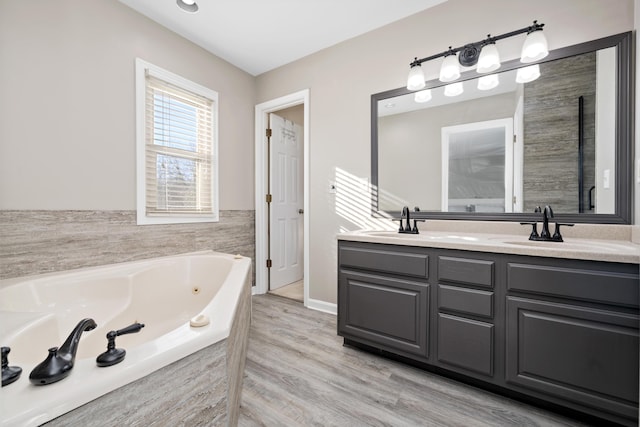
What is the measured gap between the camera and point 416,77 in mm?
2156

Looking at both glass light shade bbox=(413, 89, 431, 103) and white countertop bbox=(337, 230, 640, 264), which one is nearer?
white countertop bbox=(337, 230, 640, 264)

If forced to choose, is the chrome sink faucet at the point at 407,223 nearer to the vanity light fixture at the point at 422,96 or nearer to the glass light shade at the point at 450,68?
the vanity light fixture at the point at 422,96

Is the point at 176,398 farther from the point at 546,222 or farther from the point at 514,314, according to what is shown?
the point at 546,222

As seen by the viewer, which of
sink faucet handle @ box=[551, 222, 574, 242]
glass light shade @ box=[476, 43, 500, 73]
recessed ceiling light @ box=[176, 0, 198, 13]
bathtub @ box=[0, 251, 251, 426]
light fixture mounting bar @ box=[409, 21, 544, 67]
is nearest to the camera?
bathtub @ box=[0, 251, 251, 426]

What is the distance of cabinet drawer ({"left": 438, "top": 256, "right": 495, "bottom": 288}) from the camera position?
152 cm

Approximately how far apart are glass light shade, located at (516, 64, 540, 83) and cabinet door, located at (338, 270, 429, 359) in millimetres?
1542

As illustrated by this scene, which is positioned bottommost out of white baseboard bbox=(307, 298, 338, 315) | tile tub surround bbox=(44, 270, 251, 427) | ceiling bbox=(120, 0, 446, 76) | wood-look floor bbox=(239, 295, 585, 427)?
wood-look floor bbox=(239, 295, 585, 427)

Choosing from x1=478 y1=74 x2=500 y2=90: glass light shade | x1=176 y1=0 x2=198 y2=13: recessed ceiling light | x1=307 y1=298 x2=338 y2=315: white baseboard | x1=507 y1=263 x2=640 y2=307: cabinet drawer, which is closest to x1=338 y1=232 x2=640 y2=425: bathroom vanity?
x1=507 y1=263 x2=640 y2=307: cabinet drawer

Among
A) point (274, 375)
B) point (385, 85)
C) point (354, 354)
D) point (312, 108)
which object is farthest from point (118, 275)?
point (385, 85)

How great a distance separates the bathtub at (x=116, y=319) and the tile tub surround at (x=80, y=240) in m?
0.12

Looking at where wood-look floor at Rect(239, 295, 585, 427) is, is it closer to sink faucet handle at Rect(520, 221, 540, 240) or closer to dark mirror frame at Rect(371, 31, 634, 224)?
sink faucet handle at Rect(520, 221, 540, 240)

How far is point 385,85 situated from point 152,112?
2.03 meters

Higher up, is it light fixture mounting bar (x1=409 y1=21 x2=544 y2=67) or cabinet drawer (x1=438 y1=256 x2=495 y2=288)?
light fixture mounting bar (x1=409 y1=21 x2=544 y2=67)

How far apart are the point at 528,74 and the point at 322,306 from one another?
8.24ft
